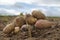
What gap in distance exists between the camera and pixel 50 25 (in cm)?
387

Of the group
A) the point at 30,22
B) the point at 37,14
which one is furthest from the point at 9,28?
the point at 37,14

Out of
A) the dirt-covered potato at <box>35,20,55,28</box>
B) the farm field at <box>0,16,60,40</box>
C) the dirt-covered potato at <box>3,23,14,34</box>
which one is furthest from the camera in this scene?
the dirt-covered potato at <box>3,23,14,34</box>

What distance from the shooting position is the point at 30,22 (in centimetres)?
394

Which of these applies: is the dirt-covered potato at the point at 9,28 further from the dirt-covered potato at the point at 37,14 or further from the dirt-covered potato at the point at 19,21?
the dirt-covered potato at the point at 37,14

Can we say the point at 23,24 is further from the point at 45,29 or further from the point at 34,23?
the point at 45,29

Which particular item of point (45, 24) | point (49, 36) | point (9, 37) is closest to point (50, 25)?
point (45, 24)

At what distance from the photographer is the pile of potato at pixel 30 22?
384 centimetres

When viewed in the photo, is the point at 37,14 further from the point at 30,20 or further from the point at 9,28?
the point at 9,28

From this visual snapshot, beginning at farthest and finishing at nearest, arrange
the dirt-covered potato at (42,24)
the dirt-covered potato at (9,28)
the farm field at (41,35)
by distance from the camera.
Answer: the dirt-covered potato at (9,28)
the dirt-covered potato at (42,24)
the farm field at (41,35)

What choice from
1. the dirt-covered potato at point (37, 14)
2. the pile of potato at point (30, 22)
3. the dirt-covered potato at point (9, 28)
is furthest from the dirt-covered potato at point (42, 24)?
the dirt-covered potato at point (9, 28)

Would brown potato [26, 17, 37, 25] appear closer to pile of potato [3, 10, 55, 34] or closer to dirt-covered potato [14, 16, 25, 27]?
pile of potato [3, 10, 55, 34]

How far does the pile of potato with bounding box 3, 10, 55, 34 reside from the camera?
384 cm

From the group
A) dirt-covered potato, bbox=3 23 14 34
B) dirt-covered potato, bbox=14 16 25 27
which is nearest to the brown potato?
dirt-covered potato, bbox=14 16 25 27

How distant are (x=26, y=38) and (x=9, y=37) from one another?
1.49 feet
